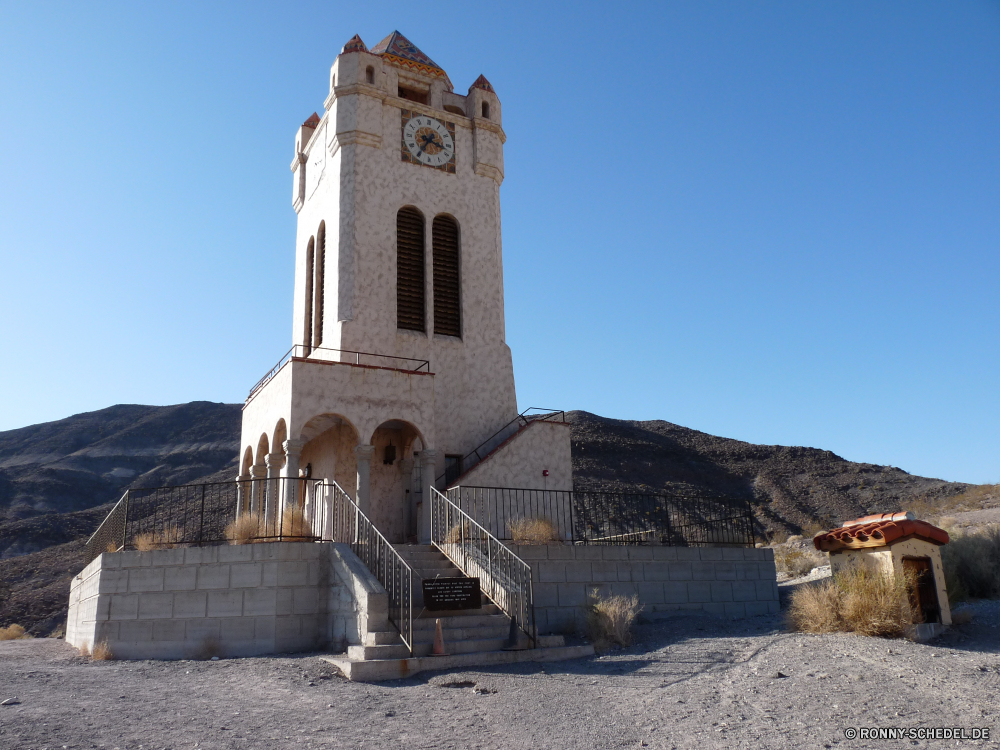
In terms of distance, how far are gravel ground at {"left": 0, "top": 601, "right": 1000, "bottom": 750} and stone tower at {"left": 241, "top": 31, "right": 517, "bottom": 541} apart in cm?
773

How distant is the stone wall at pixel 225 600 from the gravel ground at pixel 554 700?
0.98m

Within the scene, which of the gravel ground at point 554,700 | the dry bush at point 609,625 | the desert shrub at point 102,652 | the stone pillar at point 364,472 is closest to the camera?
the gravel ground at point 554,700

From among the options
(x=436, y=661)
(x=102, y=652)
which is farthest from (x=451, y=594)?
(x=102, y=652)

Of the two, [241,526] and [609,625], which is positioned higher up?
[241,526]

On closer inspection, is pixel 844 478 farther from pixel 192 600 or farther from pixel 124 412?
pixel 124 412

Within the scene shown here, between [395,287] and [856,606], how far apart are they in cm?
1391

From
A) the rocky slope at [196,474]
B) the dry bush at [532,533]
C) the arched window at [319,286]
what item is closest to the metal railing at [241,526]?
the dry bush at [532,533]

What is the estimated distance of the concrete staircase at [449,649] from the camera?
10000 millimetres

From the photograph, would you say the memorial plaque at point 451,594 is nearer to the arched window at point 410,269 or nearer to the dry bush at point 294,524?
the dry bush at point 294,524

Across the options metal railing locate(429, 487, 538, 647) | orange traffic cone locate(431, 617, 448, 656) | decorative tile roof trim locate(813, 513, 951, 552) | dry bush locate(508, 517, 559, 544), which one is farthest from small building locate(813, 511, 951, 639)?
orange traffic cone locate(431, 617, 448, 656)

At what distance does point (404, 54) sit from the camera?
24.1m

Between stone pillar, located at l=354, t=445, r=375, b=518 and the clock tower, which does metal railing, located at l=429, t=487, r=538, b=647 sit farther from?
the clock tower

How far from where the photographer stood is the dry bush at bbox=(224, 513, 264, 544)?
13.8 m

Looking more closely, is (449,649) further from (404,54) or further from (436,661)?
(404,54)
